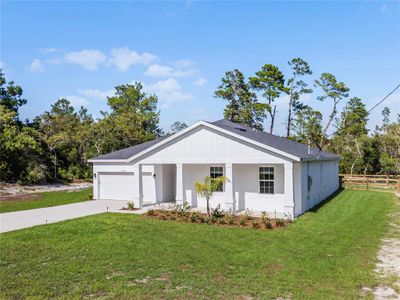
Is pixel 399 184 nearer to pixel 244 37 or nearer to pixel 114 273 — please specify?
pixel 244 37

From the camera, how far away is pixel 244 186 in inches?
651

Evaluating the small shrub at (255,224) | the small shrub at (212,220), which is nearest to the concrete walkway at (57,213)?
the small shrub at (212,220)

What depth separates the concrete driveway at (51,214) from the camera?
43.4 ft

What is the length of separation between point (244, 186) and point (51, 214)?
30.3 feet

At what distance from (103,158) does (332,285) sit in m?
17.3

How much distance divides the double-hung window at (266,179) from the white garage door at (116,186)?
848 cm

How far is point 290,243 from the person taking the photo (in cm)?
1018

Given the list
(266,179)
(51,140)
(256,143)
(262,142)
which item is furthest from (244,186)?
(51,140)

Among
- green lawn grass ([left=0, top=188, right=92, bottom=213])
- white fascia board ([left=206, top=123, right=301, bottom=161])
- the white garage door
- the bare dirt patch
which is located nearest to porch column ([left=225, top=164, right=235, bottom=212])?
white fascia board ([left=206, top=123, right=301, bottom=161])

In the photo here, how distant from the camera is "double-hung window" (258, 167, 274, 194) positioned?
629 inches

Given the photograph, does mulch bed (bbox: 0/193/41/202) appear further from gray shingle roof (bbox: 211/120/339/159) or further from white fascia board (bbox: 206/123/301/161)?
white fascia board (bbox: 206/123/301/161)

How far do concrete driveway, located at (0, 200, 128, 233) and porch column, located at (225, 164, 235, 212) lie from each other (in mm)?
4375

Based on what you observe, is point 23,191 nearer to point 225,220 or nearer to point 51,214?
point 51,214

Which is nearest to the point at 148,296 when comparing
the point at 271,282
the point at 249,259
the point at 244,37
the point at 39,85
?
the point at 271,282
